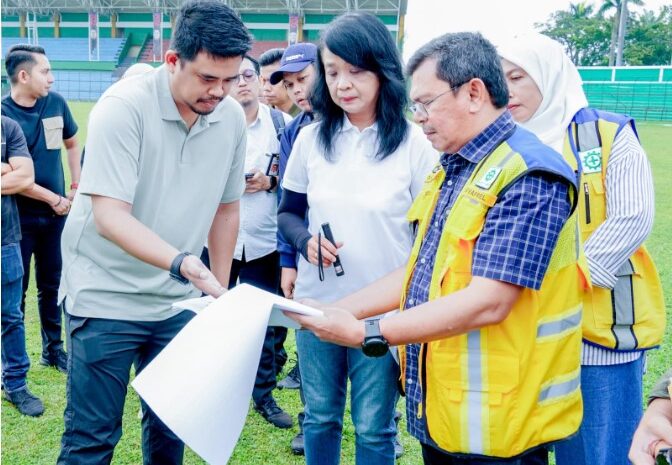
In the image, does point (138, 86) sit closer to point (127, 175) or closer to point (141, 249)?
point (127, 175)

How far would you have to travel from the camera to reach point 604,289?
215 cm

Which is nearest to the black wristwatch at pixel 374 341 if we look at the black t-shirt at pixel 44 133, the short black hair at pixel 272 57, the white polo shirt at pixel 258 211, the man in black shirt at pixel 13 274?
the white polo shirt at pixel 258 211

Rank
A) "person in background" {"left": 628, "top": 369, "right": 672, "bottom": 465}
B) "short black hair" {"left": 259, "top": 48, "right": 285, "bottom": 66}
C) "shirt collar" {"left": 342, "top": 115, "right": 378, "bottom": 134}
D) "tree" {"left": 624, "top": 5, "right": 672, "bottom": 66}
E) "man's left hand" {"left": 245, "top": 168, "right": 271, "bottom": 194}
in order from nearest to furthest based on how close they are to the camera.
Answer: "person in background" {"left": 628, "top": 369, "right": 672, "bottom": 465}, "shirt collar" {"left": 342, "top": 115, "right": 378, "bottom": 134}, "man's left hand" {"left": 245, "top": 168, "right": 271, "bottom": 194}, "short black hair" {"left": 259, "top": 48, "right": 285, "bottom": 66}, "tree" {"left": 624, "top": 5, "right": 672, "bottom": 66}

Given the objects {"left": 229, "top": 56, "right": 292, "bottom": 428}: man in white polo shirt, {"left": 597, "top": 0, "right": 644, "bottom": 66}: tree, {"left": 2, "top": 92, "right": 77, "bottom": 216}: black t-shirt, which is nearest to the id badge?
{"left": 229, "top": 56, "right": 292, "bottom": 428}: man in white polo shirt

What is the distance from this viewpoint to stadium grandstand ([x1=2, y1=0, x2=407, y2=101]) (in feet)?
138

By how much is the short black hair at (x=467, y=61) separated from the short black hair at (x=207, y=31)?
676mm

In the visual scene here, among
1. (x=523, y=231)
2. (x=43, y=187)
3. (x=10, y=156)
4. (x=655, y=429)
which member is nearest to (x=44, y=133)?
(x=43, y=187)

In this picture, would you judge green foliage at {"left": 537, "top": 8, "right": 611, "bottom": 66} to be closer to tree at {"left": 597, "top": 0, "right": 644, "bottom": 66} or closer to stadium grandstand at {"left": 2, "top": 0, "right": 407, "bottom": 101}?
tree at {"left": 597, "top": 0, "right": 644, "bottom": 66}

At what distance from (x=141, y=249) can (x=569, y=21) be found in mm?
55987

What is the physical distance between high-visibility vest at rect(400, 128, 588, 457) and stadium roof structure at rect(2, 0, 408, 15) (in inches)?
1633

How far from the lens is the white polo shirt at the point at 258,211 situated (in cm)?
375

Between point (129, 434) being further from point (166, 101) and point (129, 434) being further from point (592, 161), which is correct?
point (592, 161)

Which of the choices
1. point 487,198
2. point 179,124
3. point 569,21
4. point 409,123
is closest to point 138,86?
point 179,124

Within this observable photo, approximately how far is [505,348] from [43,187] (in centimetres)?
372
